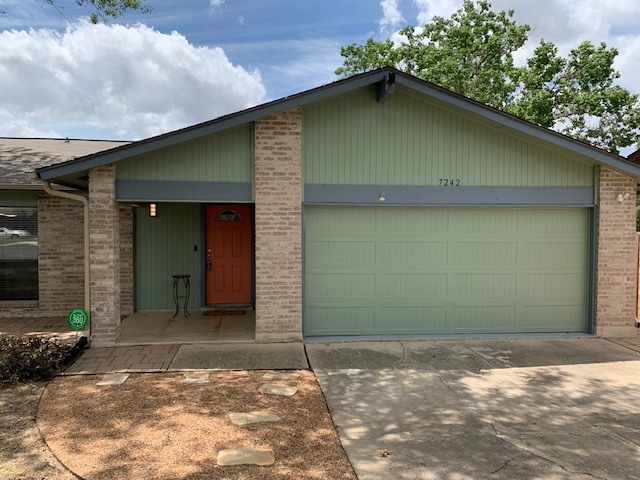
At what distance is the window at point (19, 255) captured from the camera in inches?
330

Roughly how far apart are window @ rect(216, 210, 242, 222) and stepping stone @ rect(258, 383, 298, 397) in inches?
194

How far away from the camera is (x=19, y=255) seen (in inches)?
332

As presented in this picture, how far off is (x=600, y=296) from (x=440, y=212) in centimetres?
304

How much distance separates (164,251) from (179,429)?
563cm

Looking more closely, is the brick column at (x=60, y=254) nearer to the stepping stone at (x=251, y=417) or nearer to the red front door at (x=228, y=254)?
the red front door at (x=228, y=254)

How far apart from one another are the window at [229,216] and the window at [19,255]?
354 centimetres

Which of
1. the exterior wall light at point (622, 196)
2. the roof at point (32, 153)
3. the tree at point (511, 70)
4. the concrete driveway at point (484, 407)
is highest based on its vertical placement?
the tree at point (511, 70)

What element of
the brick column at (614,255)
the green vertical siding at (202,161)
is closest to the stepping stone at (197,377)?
the green vertical siding at (202,161)

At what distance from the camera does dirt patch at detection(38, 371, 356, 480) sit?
3.19 m

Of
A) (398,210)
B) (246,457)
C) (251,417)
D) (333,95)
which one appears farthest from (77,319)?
(398,210)

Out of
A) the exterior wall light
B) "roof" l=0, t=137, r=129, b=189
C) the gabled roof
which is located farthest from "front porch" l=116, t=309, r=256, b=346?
the exterior wall light

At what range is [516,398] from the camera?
462 cm

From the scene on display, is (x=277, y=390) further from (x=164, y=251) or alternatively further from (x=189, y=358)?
(x=164, y=251)

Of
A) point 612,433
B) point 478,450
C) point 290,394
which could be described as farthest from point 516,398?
point 290,394
